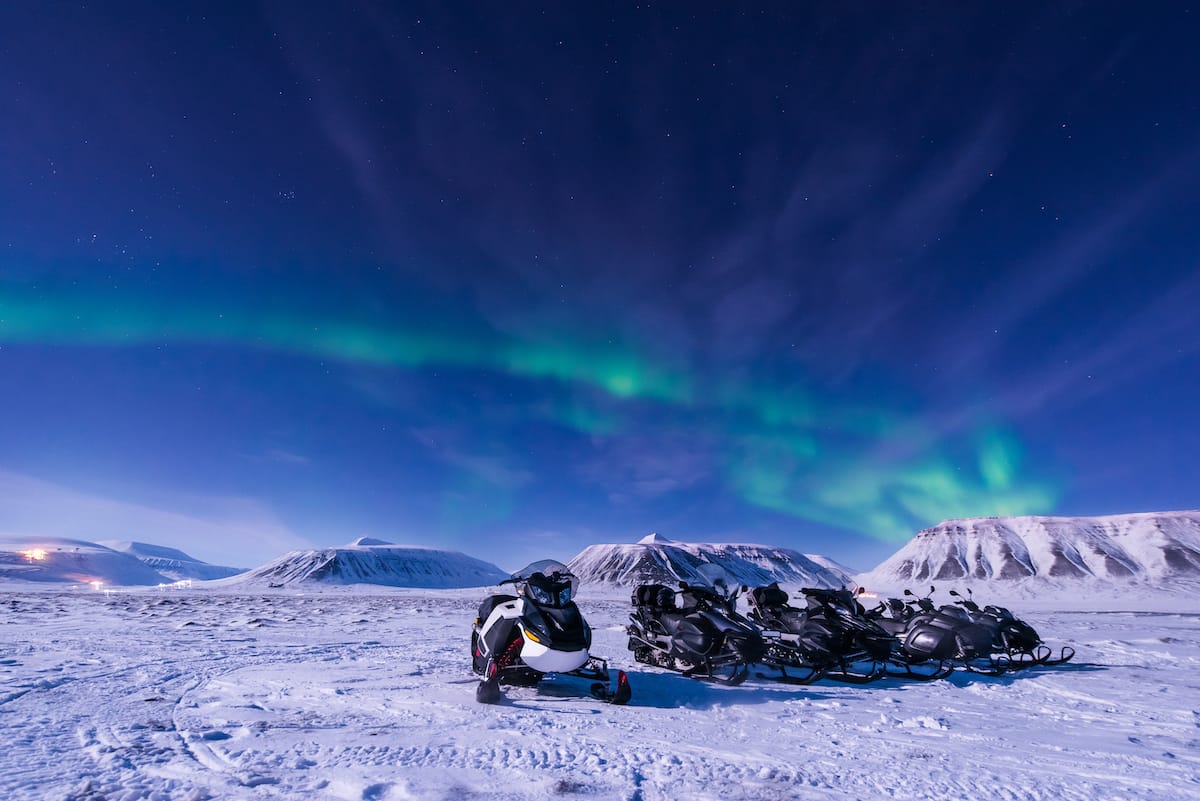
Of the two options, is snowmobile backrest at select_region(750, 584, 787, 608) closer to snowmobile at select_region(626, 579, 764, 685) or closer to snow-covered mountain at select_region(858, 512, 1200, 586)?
snowmobile at select_region(626, 579, 764, 685)

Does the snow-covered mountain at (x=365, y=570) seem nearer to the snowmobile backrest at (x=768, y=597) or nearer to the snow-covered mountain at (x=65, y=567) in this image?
the snow-covered mountain at (x=65, y=567)

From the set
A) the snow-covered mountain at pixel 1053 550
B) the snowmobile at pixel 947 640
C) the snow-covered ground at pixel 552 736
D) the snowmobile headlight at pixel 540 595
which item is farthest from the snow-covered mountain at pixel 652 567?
the snowmobile headlight at pixel 540 595

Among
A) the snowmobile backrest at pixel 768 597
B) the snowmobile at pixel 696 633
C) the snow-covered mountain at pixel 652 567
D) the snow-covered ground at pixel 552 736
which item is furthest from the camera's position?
the snow-covered mountain at pixel 652 567

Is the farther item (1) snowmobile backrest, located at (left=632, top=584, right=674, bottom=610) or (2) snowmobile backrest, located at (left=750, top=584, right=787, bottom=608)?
(2) snowmobile backrest, located at (left=750, top=584, right=787, bottom=608)

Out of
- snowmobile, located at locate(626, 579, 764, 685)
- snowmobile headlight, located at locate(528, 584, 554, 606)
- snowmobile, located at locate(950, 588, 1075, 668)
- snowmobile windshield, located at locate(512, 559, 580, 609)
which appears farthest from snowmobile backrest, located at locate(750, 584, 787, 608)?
snowmobile headlight, located at locate(528, 584, 554, 606)

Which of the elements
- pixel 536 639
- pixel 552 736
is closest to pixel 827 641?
pixel 536 639

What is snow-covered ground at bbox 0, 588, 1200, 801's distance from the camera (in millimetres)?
4973

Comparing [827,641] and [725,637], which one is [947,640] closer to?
[827,641]

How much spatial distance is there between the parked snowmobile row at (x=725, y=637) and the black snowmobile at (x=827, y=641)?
0.08 feet

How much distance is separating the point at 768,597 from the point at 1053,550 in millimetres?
176101

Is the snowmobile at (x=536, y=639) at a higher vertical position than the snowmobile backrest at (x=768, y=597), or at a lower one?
lower

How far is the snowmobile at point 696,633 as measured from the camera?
10.2 metres

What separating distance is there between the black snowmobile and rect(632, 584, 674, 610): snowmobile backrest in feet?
8.00

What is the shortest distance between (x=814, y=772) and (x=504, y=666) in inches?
199
